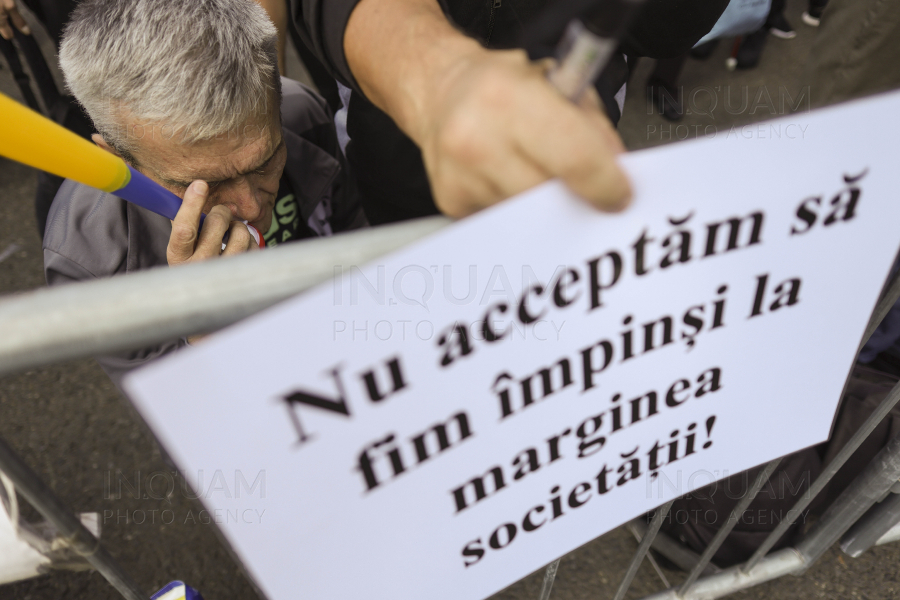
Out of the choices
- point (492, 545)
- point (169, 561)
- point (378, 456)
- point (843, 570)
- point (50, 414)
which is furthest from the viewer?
point (50, 414)

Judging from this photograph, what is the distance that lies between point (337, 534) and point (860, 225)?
24.9 inches

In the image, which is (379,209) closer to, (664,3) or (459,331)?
(664,3)

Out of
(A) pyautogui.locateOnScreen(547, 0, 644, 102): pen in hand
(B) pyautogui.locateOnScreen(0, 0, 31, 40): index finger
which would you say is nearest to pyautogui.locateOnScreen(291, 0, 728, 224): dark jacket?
(A) pyautogui.locateOnScreen(547, 0, 644, 102): pen in hand

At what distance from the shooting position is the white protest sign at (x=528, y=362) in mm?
473

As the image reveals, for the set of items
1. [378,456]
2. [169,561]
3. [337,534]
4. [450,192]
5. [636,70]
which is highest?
[450,192]

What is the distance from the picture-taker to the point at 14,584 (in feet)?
5.52

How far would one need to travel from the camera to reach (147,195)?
37.0 inches

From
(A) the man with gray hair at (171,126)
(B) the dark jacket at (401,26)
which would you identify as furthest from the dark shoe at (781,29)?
(A) the man with gray hair at (171,126)

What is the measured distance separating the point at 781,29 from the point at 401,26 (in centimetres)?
400

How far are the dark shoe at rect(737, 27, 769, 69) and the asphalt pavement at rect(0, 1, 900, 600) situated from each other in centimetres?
108

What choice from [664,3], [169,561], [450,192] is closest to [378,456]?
[450,192]

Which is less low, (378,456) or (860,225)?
(860,225)

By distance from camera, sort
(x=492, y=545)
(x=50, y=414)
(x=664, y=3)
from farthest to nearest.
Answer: (x=50, y=414) < (x=664, y=3) < (x=492, y=545)

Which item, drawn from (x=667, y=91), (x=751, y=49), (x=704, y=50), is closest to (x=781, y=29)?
(x=751, y=49)
